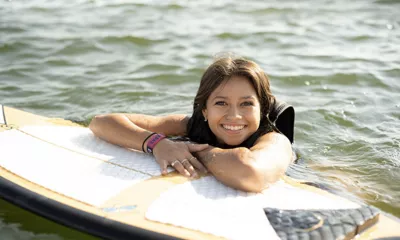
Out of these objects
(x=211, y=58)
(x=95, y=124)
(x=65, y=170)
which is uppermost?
(x=95, y=124)

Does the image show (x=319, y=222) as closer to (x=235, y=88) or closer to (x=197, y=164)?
(x=197, y=164)

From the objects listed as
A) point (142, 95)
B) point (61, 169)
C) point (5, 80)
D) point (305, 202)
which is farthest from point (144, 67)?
point (305, 202)

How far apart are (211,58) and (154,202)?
436 centimetres

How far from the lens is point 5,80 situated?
263 inches

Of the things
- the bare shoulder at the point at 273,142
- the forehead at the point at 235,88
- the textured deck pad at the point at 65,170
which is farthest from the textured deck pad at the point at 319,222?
the textured deck pad at the point at 65,170

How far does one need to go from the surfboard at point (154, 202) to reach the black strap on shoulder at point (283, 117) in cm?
46

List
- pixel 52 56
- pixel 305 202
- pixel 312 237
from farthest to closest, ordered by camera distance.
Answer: pixel 52 56 < pixel 305 202 < pixel 312 237

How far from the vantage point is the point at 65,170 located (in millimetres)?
3676

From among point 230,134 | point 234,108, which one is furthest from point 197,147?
point 234,108

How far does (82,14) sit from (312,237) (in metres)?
7.19

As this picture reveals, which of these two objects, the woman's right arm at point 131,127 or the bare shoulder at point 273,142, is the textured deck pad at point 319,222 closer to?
the bare shoulder at point 273,142

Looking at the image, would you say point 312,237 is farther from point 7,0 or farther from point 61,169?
point 7,0

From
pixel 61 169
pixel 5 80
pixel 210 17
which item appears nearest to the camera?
pixel 61 169

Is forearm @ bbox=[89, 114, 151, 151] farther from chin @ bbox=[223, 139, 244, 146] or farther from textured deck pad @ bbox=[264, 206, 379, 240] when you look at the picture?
textured deck pad @ bbox=[264, 206, 379, 240]
